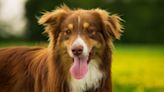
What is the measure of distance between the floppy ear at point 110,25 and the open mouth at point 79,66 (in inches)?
19.3

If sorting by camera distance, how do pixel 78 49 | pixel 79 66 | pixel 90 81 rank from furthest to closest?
pixel 90 81
pixel 79 66
pixel 78 49

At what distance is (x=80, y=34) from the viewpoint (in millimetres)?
11336

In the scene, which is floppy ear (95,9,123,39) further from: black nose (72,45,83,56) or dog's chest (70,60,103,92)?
black nose (72,45,83,56)

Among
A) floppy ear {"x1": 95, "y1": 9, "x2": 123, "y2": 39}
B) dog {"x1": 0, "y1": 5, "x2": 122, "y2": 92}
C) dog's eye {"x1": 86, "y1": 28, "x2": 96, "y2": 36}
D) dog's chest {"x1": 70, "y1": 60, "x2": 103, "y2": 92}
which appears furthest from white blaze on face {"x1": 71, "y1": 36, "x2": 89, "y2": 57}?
floppy ear {"x1": 95, "y1": 9, "x2": 123, "y2": 39}

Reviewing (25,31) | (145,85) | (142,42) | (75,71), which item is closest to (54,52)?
(75,71)

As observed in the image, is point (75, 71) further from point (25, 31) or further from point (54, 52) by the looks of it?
point (25, 31)

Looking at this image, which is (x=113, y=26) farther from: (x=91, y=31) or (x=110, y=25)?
(x=91, y=31)

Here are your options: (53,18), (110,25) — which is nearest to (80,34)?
(110,25)

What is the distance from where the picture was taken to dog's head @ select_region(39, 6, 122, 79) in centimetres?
1130

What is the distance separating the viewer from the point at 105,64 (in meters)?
11.6

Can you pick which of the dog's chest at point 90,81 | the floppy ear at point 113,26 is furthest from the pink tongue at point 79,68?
the floppy ear at point 113,26

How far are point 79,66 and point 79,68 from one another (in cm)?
3

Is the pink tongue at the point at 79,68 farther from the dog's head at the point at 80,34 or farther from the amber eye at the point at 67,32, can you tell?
the amber eye at the point at 67,32

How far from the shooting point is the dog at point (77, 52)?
11398mm
